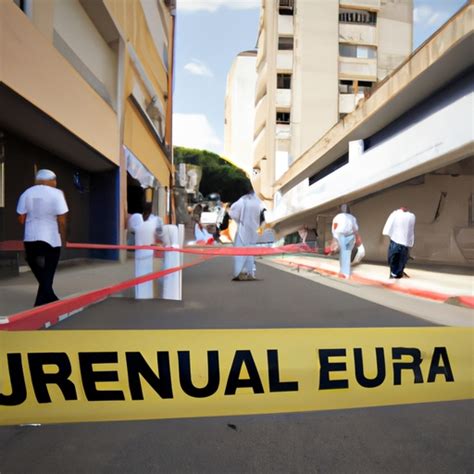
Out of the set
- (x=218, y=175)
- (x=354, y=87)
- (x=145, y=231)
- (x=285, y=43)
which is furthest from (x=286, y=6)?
(x=145, y=231)

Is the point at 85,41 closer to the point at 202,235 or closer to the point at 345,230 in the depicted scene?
the point at 202,235

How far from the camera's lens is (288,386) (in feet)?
4.43

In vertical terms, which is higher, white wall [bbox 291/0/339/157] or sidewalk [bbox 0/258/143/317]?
white wall [bbox 291/0/339/157]

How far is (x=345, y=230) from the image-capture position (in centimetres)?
162

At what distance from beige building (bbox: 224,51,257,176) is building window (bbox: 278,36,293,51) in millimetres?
181

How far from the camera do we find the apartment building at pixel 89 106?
1254 millimetres

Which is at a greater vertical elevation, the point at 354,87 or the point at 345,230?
the point at 354,87

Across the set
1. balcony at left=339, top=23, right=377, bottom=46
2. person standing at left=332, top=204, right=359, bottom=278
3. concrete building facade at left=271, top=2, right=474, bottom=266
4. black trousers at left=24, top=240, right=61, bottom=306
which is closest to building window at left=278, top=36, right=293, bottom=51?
balcony at left=339, top=23, right=377, bottom=46

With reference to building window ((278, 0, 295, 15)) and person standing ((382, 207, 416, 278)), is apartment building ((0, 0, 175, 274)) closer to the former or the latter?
building window ((278, 0, 295, 15))

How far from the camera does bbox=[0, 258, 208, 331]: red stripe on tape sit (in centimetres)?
130

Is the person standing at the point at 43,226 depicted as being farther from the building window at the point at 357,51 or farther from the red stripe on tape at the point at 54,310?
the building window at the point at 357,51

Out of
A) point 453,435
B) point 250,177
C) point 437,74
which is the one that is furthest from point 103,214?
point 453,435

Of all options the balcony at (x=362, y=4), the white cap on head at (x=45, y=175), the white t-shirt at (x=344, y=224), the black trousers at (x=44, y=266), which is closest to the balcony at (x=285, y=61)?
the balcony at (x=362, y=4)

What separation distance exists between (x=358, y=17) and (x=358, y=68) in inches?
7.7
